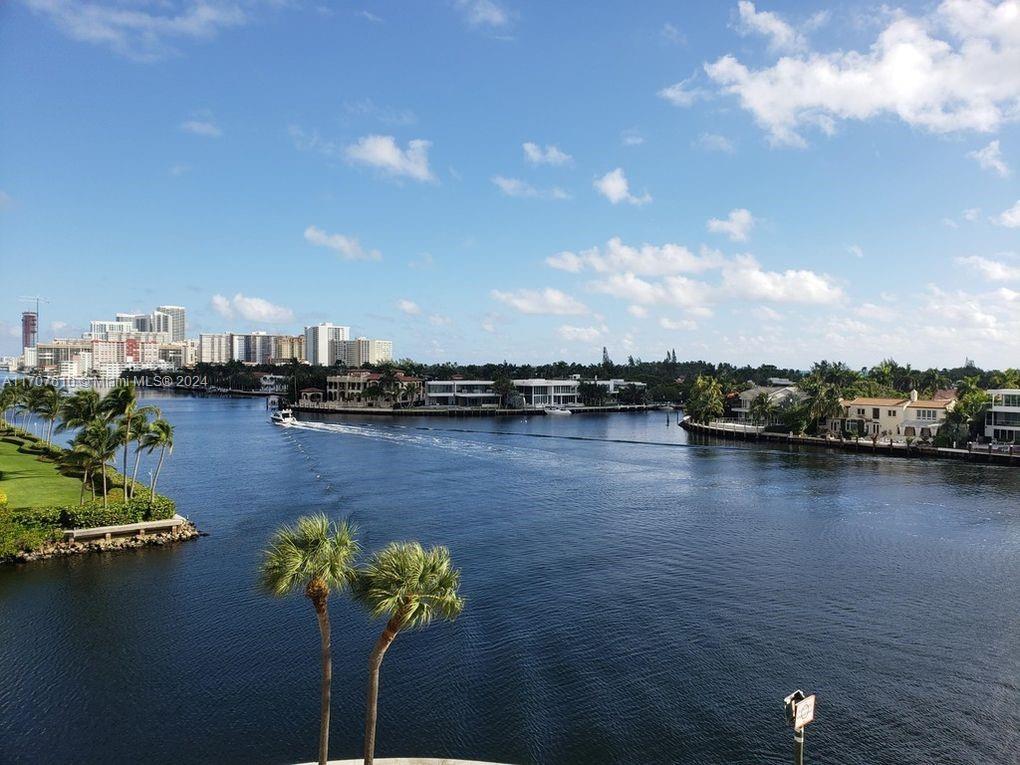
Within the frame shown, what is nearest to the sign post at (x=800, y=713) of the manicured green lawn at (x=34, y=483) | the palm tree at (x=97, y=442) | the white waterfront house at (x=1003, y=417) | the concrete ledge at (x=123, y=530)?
the concrete ledge at (x=123, y=530)

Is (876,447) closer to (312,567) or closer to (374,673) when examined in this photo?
(374,673)

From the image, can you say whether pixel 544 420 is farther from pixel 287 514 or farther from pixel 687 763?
pixel 687 763

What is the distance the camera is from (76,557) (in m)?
34.7

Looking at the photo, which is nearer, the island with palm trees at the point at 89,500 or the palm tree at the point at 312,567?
the palm tree at the point at 312,567

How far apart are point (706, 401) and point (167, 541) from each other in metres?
103

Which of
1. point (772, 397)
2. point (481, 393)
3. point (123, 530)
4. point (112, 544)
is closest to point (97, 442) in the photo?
point (123, 530)

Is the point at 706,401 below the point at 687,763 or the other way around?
the other way around

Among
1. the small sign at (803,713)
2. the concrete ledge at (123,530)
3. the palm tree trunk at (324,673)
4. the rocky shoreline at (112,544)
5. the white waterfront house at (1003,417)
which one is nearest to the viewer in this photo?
the small sign at (803,713)

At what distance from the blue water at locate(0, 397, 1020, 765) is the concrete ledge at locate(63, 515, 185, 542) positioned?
2.19m

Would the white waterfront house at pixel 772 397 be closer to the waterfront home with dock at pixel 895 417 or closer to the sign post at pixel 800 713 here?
the waterfront home with dock at pixel 895 417

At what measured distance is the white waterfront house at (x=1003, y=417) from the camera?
260 ft

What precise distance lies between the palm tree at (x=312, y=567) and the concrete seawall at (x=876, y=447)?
83.2 meters

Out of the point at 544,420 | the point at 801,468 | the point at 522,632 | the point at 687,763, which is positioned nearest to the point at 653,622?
the point at 522,632

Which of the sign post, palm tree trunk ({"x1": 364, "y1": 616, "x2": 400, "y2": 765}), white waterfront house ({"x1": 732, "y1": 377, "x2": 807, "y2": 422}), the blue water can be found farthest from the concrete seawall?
palm tree trunk ({"x1": 364, "y1": 616, "x2": 400, "y2": 765})
